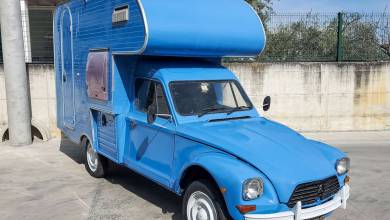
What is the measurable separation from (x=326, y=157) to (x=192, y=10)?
2581mm

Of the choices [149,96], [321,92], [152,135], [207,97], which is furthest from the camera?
[321,92]

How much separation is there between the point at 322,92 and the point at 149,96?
22.0 ft

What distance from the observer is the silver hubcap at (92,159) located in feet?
25.0

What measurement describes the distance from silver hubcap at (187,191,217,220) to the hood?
584 millimetres

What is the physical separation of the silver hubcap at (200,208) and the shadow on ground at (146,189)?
0.88 metres

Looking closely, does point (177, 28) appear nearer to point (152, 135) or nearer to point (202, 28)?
point (202, 28)

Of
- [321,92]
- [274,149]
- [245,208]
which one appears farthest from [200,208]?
[321,92]

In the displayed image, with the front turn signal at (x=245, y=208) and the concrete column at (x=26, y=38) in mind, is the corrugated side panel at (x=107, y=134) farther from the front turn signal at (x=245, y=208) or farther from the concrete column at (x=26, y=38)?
the concrete column at (x=26, y=38)

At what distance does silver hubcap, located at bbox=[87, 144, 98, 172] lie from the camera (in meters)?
7.61

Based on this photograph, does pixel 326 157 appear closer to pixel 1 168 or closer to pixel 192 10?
pixel 192 10

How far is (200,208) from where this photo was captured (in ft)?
15.9

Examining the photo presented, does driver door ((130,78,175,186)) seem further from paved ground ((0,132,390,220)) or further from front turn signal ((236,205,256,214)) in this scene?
front turn signal ((236,205,256,214))

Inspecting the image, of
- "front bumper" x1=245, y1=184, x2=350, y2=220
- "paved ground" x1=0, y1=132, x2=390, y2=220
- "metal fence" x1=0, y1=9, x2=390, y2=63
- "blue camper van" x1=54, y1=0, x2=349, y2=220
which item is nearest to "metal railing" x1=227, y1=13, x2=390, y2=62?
"metal fence" x1=0, y1=9, x2=390, y2=63

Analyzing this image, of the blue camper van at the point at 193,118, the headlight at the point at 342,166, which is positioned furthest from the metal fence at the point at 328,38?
the headlight at the point at 342,166
